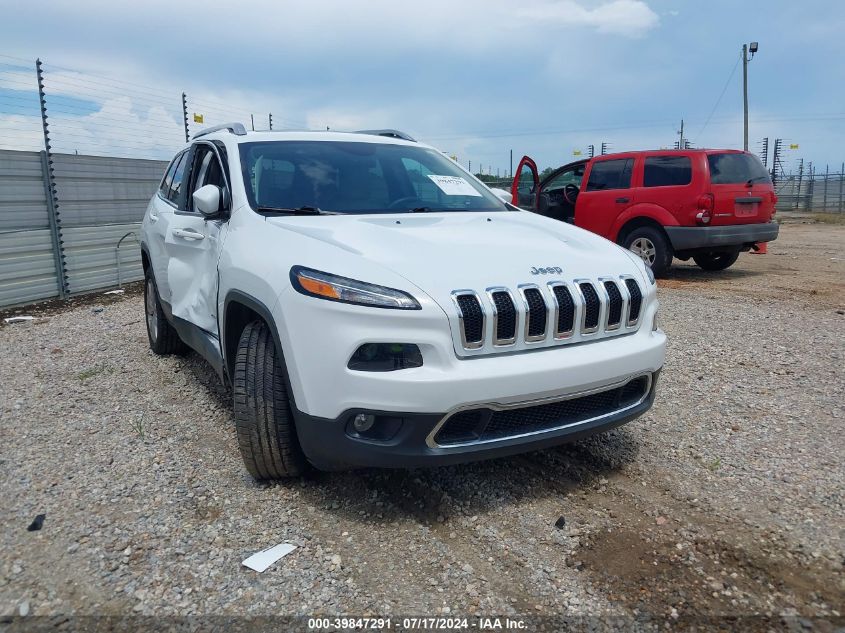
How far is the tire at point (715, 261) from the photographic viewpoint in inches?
414

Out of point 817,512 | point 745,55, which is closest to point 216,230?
point 817,512

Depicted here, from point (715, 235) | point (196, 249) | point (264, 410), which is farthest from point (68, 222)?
point (715, 235)

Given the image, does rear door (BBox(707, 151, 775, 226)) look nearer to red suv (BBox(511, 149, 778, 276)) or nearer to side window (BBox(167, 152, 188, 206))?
red suv (BBox(511, 149, 778, 276))

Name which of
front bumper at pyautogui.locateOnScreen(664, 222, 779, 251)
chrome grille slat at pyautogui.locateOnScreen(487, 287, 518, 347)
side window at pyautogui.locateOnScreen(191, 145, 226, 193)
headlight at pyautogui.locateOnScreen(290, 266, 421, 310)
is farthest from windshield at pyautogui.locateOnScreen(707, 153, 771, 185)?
headlight at pyautogui.locateOnScreen(290, 266, 421, 310)

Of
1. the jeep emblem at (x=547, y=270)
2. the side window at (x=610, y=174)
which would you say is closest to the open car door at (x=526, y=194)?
the side window at (x=610, y=174)

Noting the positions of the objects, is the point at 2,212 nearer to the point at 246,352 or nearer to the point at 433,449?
the point at 246,352

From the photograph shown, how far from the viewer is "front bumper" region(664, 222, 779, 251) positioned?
897 cm

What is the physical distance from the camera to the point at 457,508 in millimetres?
2875

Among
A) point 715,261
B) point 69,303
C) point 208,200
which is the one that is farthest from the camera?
point 715,261

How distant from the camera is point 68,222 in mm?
8859

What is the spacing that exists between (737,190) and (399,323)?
8.16 m

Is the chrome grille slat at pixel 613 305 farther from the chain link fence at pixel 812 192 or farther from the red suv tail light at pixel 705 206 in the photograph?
the chain link fence at pixel 812 192

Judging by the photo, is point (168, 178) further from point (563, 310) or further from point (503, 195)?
point (563, 310)

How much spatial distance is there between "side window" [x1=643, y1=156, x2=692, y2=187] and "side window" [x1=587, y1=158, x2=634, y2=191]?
31 cm
